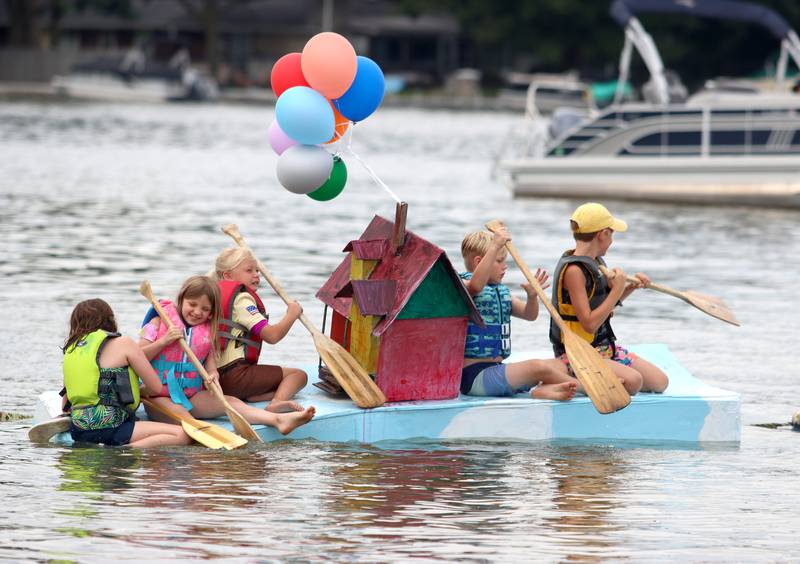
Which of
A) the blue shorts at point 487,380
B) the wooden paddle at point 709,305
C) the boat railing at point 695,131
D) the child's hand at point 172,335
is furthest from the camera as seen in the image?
the boat railing at point 695,131

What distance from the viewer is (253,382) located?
898cm

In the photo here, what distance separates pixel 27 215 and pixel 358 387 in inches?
563

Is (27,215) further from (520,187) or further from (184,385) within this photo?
(184,385)

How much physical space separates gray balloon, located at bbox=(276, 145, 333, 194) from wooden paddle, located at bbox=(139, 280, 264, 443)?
109 cm

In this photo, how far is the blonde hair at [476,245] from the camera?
907 centimetres

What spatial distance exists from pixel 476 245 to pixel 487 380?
75 centimetres

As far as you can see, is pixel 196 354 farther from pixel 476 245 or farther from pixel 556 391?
pixel 556 391

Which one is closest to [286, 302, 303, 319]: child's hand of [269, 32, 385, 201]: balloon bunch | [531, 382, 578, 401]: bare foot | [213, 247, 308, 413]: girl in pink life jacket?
[213, 247, 308, 413]: girl in pink life jacket

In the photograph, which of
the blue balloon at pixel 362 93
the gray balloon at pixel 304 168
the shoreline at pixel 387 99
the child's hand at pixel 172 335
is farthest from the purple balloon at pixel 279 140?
the shoreline at pixel 387 99

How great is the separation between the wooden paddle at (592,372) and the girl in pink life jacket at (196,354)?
4.68 feet

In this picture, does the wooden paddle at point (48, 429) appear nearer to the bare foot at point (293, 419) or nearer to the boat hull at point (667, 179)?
the bare foot at point (293, 419)

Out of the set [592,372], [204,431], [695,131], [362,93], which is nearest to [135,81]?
[695,131]

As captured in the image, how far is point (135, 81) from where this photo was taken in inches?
2908

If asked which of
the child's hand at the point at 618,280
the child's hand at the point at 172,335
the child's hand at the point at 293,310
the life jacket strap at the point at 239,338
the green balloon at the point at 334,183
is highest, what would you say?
the green balloon at the point at 334,183
